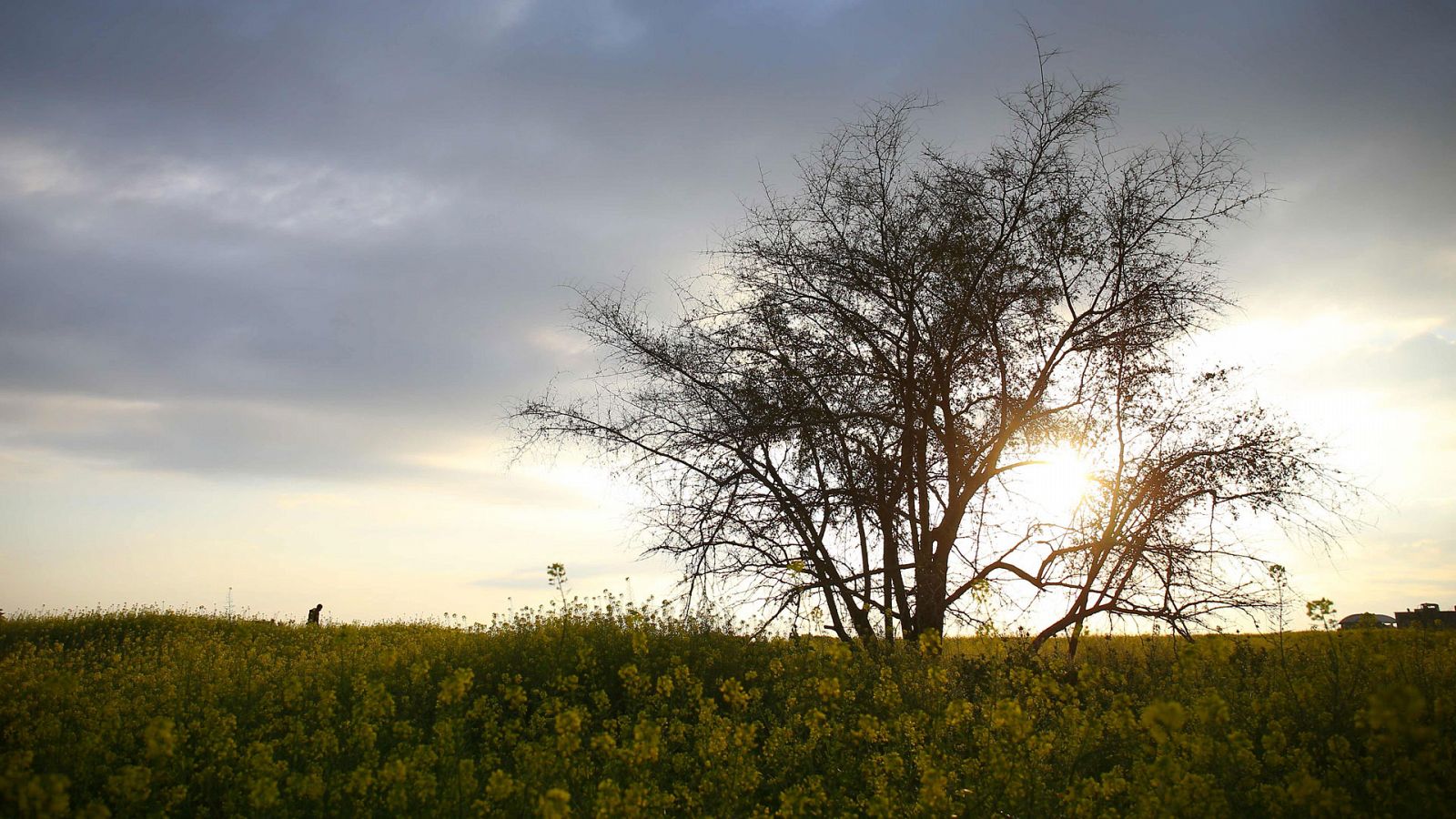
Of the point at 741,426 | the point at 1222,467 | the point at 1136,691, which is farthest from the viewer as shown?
the point at 741,426

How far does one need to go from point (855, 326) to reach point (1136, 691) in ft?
19.2

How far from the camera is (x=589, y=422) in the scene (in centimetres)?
1305

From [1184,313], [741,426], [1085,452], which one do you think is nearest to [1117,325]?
[1184,313]

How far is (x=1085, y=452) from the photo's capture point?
12.3m

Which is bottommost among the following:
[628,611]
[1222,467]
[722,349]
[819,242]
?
[628,611]

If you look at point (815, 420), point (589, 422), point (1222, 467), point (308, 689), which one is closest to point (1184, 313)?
point (1222, 467)

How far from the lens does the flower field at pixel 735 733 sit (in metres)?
4.91

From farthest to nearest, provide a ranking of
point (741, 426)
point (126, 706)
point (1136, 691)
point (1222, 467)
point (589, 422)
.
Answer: point (589, 422) < point (741, 426) < point (1222, 467) < point (1136, 691) < point (126, 706)

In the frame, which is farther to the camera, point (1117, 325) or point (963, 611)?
point (1117, 325)

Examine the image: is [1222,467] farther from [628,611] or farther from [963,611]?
[628,611]

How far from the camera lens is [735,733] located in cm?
602

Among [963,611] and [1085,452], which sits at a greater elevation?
[1085,452]

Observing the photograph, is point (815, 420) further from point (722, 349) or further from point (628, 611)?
point (628, 611)

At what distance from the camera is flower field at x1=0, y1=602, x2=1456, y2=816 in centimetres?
491
